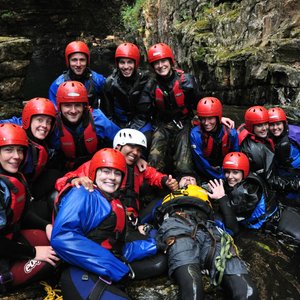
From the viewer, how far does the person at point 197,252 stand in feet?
11.0

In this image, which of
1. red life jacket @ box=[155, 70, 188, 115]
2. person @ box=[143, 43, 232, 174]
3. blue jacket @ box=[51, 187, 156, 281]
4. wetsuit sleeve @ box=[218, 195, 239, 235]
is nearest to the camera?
blue jacket @ box=[51, 187, 156, 281]

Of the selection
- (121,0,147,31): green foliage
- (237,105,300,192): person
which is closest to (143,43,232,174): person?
(237,105,300,192): person

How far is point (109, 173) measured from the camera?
3633 mm

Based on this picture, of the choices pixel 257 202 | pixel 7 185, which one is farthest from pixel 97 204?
pixel 257 202

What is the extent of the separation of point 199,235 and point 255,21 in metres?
9.83

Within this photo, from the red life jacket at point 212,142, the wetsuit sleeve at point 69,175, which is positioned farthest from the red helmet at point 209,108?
the wetsuit sleeve at point 69,175

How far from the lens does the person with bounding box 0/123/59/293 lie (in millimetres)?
3236

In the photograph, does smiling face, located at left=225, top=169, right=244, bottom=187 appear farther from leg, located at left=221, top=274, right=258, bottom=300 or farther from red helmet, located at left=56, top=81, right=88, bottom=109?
red helmet, located at left=56, top=81, right=88, bottom=109

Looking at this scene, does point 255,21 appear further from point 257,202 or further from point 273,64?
point 257,202

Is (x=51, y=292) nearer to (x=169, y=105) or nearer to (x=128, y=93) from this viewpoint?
(x=128, y=93)

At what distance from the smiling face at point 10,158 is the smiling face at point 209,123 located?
321cm

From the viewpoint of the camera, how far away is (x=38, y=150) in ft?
14.5

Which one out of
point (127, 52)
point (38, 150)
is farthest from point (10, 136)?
point (127, 52)

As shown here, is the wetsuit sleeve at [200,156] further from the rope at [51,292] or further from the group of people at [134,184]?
the rope at [51,292]
